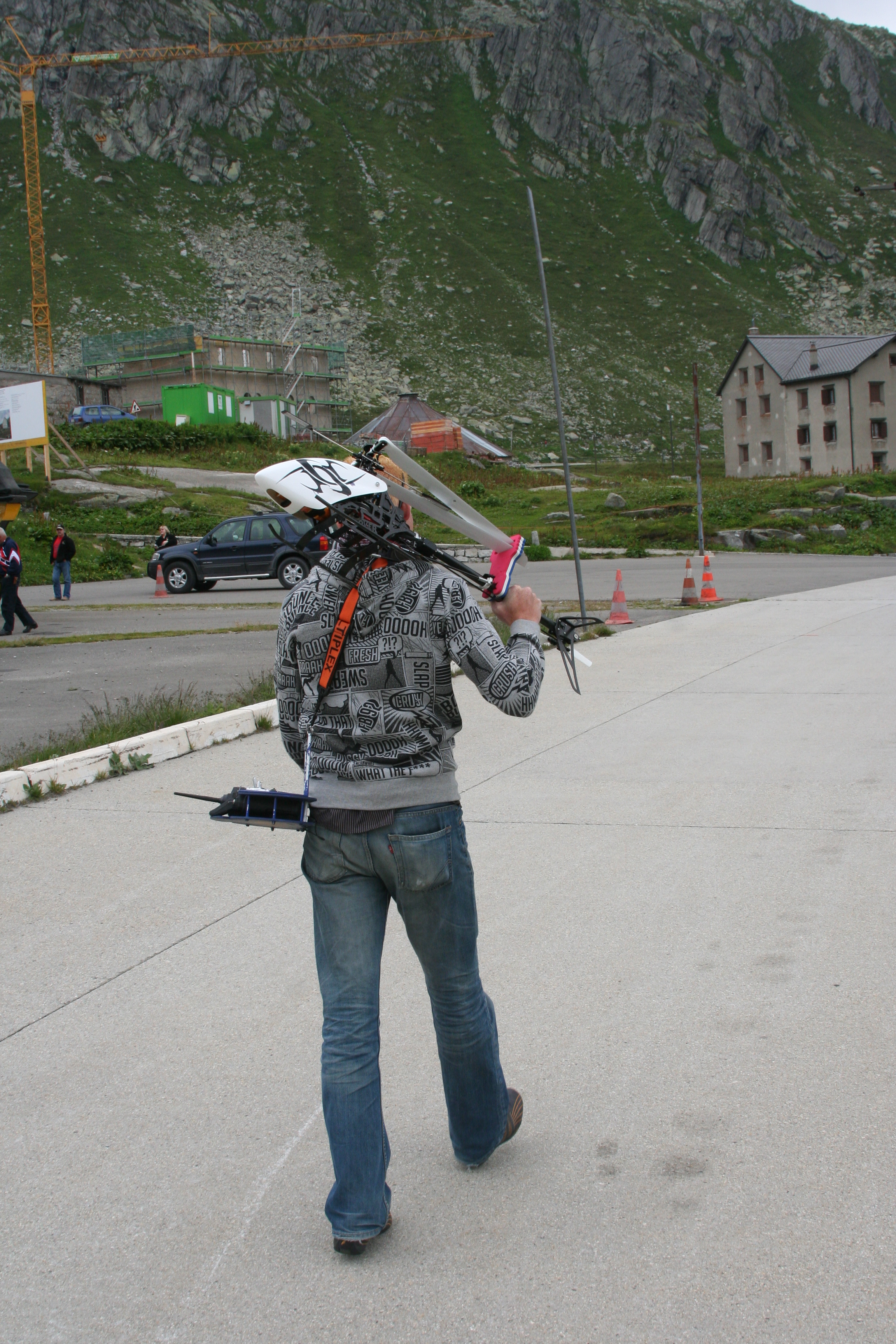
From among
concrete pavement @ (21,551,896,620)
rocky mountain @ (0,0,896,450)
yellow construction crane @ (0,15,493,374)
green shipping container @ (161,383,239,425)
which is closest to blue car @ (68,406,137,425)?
green shipping container @ (161,383,239,425)

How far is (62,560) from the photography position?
24594 mm

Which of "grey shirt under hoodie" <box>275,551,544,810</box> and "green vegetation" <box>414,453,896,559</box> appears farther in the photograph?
"green vegetation" <box>414,453,896,559</box>

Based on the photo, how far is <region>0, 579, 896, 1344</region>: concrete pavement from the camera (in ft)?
8.57

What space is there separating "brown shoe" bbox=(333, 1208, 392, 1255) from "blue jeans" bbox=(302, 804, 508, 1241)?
13mm

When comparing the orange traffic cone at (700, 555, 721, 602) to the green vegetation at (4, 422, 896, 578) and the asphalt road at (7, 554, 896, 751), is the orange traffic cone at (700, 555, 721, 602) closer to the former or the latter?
the asphalt road at (7, 554, 896, 751)

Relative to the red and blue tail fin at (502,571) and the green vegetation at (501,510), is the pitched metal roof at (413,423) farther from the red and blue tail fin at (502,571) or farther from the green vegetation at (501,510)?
the red and blue tail fin at (502,571)

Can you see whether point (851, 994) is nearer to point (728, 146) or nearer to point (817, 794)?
point (817, 794)

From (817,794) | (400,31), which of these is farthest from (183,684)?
(400,31)

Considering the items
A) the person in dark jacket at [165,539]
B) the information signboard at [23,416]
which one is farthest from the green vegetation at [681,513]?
the information signboard at [23,416]

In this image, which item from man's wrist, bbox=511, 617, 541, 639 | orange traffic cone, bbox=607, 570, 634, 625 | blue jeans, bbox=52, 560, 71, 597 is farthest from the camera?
blue jeans, bbox=52, 560, 71, 597

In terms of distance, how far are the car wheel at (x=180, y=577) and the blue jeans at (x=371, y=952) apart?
953 inches

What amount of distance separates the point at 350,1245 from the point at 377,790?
107 centimetres

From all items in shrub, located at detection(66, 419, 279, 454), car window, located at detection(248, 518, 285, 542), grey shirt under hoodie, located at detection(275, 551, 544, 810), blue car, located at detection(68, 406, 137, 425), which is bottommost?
grey shirt under hoodie, located at detection(275, 551, 544, 810)

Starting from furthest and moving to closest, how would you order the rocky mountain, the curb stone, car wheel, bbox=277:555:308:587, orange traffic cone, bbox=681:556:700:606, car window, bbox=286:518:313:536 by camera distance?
the rocky mountain, car window, bbox=286:518:313:536, car wheel, bbox=277:555:308:587, orange traffic cone, bbox=681:556:700:606, the curb stone
